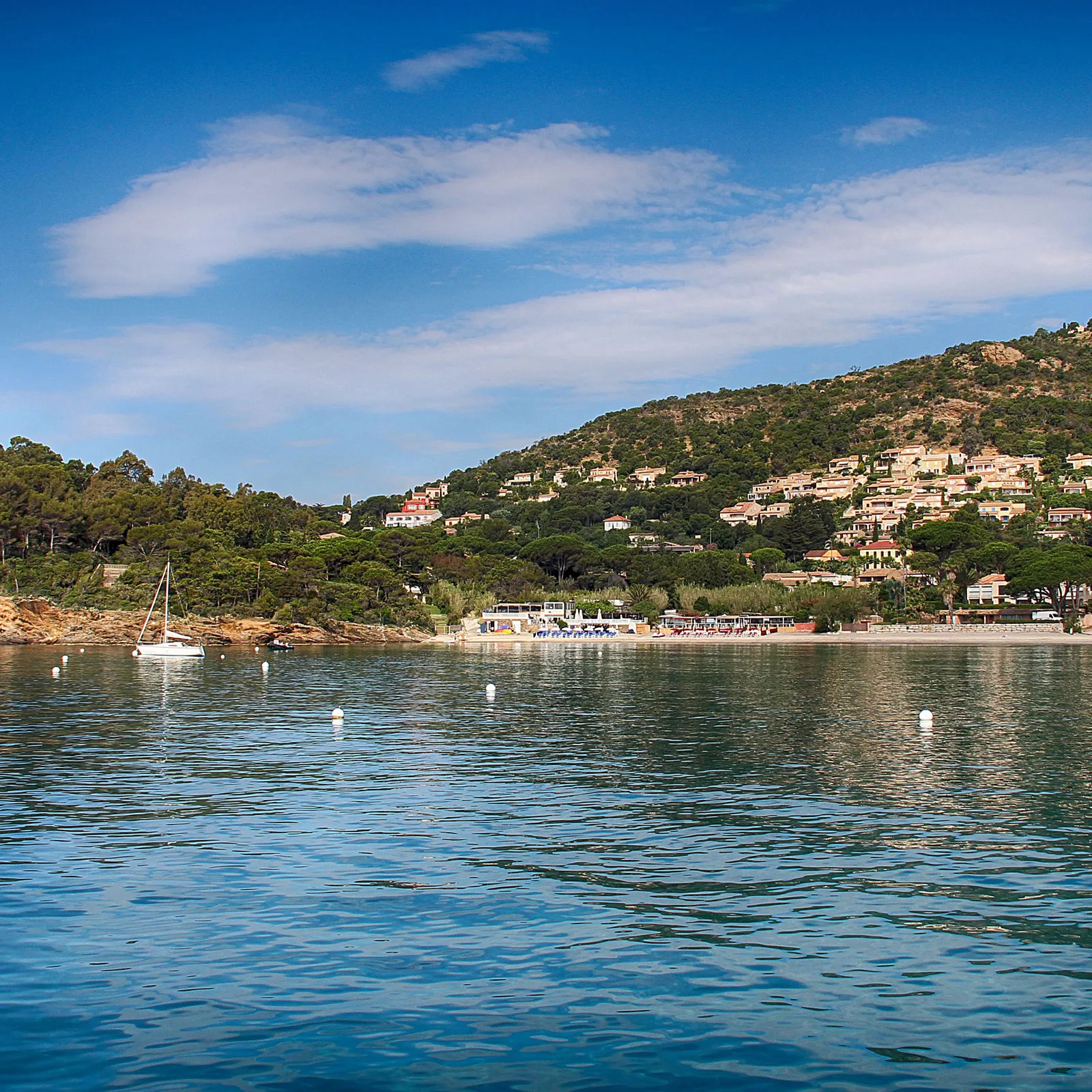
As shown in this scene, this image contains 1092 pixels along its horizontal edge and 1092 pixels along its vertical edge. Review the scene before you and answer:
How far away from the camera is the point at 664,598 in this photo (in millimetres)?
115500

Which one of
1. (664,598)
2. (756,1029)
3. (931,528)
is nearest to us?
(756,1029)

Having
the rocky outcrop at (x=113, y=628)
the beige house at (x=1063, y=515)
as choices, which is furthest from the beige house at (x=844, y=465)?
the rocky outcrop at (x=113, y=628)

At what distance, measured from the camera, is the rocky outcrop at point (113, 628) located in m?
88.5

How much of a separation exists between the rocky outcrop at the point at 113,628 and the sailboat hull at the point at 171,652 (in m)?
17.7

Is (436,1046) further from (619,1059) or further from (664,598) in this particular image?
(664,598)

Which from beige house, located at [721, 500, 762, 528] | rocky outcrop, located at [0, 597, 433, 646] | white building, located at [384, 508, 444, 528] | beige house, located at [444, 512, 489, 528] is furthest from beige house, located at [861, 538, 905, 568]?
white building, located at [384, 508, 444, 528]

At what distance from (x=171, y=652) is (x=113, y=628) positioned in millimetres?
22677

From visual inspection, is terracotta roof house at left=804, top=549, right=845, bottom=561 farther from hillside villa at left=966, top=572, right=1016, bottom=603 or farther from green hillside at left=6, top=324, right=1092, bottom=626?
hillside villa at left=966, top=572, right=1016, bottom=603

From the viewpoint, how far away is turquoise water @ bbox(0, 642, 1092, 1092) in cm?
943

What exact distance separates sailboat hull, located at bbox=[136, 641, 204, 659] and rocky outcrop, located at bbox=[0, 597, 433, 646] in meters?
17.7

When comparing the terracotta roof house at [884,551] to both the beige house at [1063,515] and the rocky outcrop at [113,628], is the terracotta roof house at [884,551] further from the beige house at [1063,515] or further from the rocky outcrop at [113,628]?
the rocky outcrop at [113,628]

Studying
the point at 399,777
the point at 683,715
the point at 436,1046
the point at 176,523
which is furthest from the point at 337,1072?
the point at 176,523

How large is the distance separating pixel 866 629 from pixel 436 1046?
102372 millimetres

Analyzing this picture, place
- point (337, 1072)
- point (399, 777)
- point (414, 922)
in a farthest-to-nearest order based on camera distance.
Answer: point (399, 777)
point (414, 922)
point (337, 1072)
